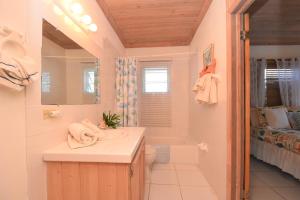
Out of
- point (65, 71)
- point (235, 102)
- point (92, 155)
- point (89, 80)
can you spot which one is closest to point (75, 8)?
point (65, 71)

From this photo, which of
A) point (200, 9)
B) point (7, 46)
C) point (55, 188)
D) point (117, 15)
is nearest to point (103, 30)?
point (117, 15)

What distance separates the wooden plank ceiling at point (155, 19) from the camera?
229cm

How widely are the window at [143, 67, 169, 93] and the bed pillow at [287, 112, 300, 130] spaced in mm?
2332

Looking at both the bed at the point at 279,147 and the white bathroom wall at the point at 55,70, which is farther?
the bed at the point at 279,147

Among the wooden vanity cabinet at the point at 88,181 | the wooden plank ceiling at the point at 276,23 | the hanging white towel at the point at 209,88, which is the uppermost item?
the wooden plank ceiling at the point at 276,23

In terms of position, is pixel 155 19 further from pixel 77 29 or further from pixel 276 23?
pixel 276 23

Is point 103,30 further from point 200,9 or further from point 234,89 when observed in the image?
point 234,89

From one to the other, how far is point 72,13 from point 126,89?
1595 millimetres

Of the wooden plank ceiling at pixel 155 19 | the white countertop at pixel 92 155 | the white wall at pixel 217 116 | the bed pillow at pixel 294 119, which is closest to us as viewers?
the white countertop at pixel 92 155

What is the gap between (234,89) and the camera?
1.66 m

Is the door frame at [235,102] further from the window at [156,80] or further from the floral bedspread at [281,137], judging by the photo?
the window at [156,80]

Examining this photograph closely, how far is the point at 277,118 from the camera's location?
3197 millimetres

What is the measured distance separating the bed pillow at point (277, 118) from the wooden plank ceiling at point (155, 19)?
2.01 m

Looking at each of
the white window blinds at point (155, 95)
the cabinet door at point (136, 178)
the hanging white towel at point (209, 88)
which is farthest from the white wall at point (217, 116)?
the white window blinds at point (155, 95)
